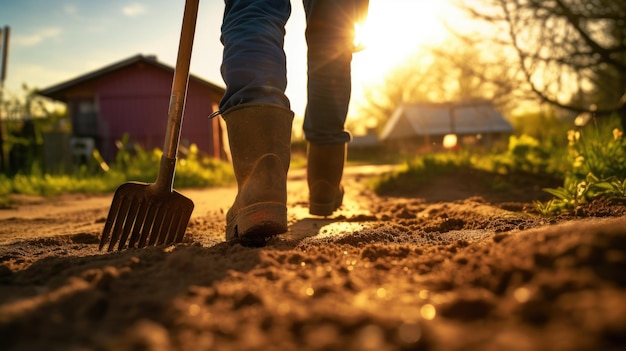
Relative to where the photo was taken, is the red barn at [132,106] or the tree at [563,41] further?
the red barn at [132,106]

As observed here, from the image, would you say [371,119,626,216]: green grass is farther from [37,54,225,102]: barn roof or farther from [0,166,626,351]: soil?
[37,54,225,102]: barn roof

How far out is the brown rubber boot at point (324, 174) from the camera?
2686mm

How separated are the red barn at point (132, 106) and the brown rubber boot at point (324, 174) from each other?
50.3ft

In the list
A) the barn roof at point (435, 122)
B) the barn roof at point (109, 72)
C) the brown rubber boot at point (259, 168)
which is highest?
the barn roof at point (109, 72)

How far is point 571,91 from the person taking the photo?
6.70 metres

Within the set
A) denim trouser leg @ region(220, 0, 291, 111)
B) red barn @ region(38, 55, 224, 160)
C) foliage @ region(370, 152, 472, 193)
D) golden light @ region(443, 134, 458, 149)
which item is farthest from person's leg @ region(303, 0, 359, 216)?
red barn @ region(38, 55, 224, 160)

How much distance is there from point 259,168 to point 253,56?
416 mm

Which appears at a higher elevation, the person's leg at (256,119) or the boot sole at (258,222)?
the person's leg at (256,119)

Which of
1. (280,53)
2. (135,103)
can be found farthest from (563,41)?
(135,103)

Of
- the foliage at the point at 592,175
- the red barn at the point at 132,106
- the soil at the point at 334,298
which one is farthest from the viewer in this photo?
the red barn at the point at 132,106

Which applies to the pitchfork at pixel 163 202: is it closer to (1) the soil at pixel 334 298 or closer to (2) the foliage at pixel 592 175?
(1) the soil at pixel 334 298

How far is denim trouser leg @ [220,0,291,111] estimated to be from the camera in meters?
1.84

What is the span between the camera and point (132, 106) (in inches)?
711

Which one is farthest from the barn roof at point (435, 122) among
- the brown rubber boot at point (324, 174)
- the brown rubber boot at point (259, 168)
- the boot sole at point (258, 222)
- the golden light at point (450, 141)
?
the boot sole at point (258, 222)
